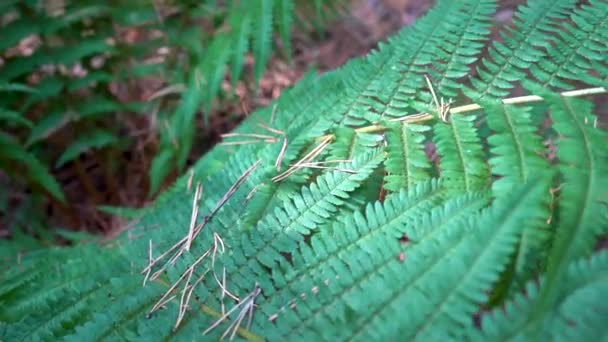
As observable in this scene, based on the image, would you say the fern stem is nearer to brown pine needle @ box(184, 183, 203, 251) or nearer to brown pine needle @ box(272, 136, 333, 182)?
brown pine needle @ box(272, 136, 333, 182)

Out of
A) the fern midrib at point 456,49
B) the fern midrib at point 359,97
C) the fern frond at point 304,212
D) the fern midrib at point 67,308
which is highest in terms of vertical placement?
the fern midrib at point 456,49

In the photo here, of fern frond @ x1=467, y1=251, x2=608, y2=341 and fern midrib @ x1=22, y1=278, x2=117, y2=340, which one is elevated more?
fern frond @ x1=467, y1=251, x2=608, y2=341

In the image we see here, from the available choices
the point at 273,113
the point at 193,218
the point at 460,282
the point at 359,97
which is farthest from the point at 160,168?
the point at 460,282

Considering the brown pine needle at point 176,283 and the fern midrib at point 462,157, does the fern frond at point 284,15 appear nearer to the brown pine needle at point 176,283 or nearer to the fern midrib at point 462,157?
the fern midrib at point 462,157

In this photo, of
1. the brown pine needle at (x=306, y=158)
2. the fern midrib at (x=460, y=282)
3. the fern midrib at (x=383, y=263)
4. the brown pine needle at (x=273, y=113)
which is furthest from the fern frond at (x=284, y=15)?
the fern midrib at (x=460, y=282)

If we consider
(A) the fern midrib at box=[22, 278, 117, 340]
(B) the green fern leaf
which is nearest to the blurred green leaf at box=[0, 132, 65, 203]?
(B) the green fern leaf

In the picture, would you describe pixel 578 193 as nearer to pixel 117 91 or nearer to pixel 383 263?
pixel 383 263

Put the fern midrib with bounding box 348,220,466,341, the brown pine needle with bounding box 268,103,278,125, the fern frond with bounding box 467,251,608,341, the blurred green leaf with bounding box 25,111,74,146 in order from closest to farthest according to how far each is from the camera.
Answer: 1. the fern frond with bounding box 467,251,608,341
2. the fern midrib with bounding box 348,220,466,341
3. the brown pine needle with bounding box 268,103,278,125
4. the blurred green leaf with bounding box 25,111,74,146

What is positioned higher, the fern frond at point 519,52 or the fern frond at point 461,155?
the fern frond at point 519,52
